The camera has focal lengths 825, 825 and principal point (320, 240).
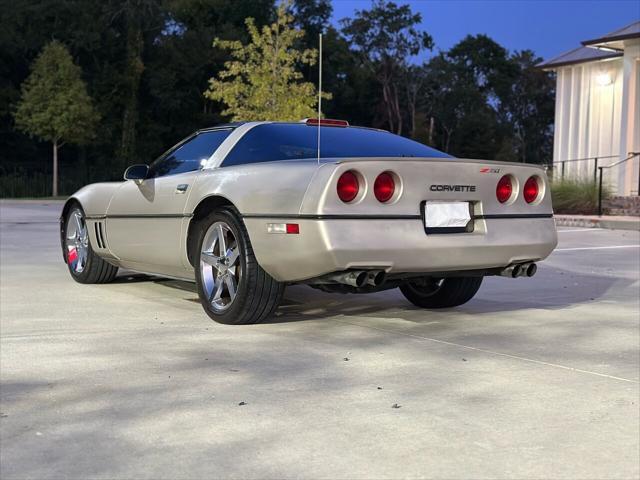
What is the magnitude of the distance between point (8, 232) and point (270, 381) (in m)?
10.9

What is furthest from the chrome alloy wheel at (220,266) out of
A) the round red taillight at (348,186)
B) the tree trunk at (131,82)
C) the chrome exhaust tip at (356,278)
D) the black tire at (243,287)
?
the tree trunk at (131,82)

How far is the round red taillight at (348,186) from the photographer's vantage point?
4.74 metres

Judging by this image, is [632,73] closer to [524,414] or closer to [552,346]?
[552,346]

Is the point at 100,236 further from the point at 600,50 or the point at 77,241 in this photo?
the point at 600,50

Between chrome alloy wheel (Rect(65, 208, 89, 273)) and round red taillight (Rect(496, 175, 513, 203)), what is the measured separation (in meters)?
3.74

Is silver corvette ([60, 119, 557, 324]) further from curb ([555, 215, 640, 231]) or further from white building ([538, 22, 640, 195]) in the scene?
white building ([538, 22, 640, 195])

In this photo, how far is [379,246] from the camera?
4754mm

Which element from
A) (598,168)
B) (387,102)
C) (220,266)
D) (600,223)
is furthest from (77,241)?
(387,102)

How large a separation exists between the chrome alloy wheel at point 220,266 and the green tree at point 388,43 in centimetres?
5173

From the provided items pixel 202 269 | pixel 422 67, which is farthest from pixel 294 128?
pixel 422 67

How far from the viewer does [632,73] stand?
22.3m

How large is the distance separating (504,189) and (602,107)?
21.5m

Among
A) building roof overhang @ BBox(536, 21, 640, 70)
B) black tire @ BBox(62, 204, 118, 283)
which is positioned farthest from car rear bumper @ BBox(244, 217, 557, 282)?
building roof overhang @ BBox(536, 21, 640, 70)

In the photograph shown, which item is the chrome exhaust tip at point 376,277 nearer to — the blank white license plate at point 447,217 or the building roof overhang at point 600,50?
the blank white license plate at point 447,217
